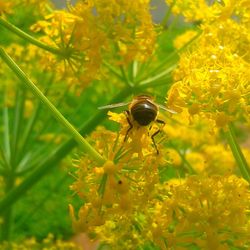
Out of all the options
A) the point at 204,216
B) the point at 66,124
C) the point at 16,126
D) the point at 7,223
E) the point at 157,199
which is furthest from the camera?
the point at 7,223

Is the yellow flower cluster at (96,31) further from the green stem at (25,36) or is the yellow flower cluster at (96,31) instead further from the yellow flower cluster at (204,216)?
the yellow flower cluster at (204,216)

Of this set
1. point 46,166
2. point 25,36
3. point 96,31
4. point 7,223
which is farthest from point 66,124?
point 7,223

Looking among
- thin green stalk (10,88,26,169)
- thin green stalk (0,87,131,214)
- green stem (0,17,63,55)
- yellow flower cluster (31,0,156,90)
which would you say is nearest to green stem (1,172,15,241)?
thin green stalk (10,88,26,169)

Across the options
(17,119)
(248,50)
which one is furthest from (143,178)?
(17,119)

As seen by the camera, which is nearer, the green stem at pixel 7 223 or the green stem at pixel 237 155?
the green stem at pixel 237 155

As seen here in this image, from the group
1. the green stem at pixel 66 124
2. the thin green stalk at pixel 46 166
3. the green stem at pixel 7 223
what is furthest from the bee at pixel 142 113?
the green stem at pixel 7 223

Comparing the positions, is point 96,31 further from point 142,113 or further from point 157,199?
point 157,199

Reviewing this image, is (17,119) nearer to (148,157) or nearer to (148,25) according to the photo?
(148,25)

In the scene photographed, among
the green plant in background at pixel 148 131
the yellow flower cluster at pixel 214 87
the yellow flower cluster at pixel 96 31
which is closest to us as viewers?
the green plant in background at pixel 148 131
